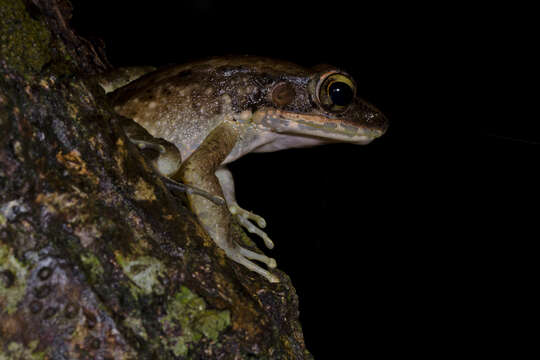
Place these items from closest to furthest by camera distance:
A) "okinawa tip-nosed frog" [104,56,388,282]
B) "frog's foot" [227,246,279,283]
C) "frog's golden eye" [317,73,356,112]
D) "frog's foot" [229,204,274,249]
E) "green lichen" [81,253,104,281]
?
1. "green lichen" [81,253,104,281]
2. "frog's foot" [227,246,279,283]
3. "okinawa tip-nosed frog" [104,56,388,282]
4. "frog's golden eye" [317,73,356,112]
5. "frog's foot" [229,204,274,249]

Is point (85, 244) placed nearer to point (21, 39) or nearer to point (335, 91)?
point (21, 39)

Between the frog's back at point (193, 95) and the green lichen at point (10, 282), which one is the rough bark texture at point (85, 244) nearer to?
the green lichen at point (10, 282)

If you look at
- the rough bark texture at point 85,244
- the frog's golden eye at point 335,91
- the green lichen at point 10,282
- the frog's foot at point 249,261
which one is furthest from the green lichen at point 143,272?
the frog's golden eye at point 335,91

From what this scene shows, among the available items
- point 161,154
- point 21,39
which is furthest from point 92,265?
point 161,154

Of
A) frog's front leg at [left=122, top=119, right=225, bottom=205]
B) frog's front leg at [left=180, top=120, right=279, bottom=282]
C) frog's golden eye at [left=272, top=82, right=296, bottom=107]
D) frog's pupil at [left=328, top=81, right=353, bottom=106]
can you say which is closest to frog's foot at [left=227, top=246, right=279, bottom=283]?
frog's front leg at [left=180, top=120, right=279, bottom=282]

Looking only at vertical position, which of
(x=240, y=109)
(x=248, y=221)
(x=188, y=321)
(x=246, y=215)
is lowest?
(x=248, y=221)

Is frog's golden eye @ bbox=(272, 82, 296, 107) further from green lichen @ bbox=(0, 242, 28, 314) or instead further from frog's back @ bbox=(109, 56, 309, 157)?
green lichen @ bbox=(0, 242, 28, 314)
